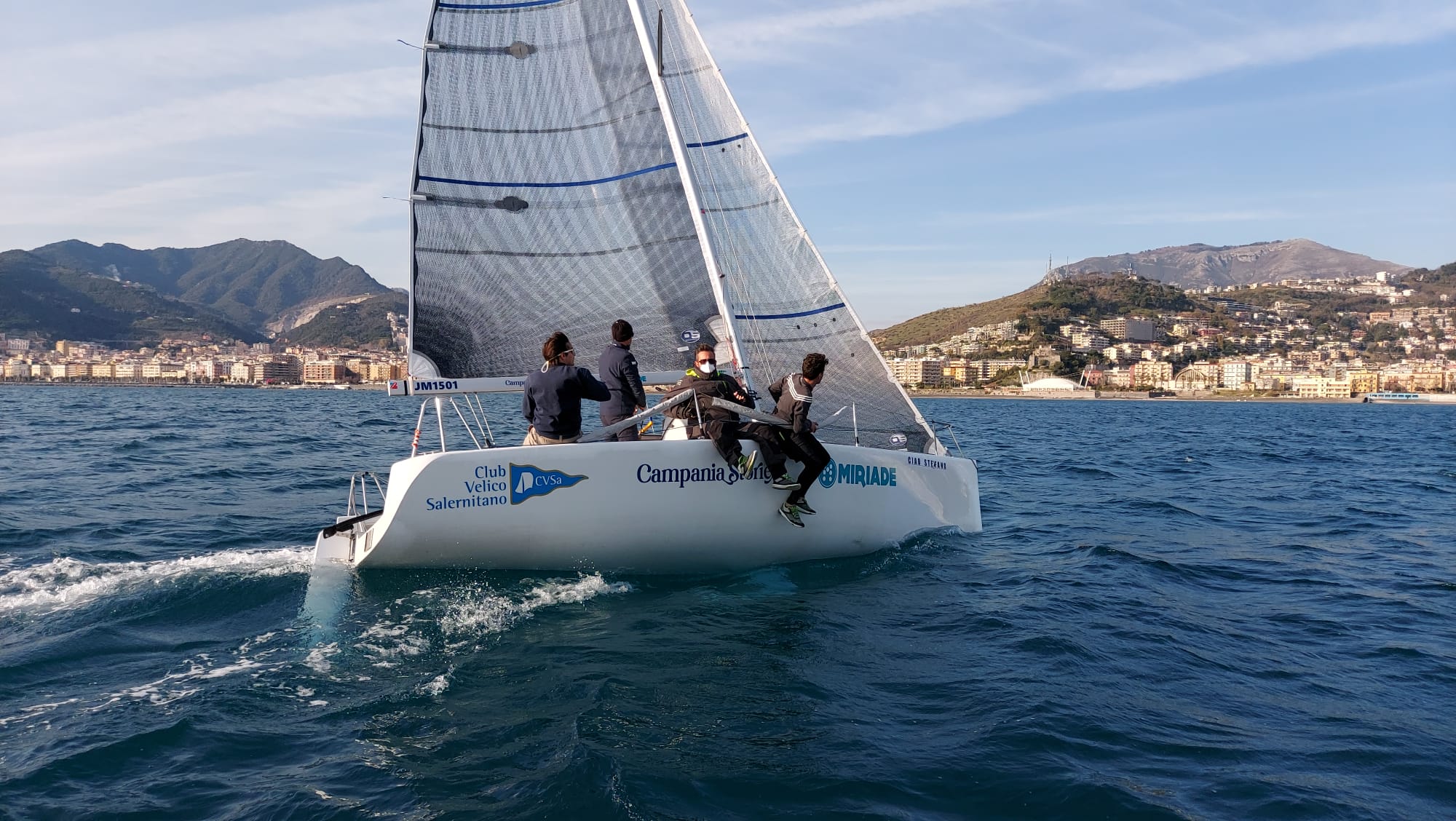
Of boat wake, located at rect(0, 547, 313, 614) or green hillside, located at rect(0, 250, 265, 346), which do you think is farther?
green hillside, located at rect(0, 250, 265, 346)

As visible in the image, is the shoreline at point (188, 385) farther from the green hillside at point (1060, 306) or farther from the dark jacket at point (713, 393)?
the dark jacket at point (713, 393)

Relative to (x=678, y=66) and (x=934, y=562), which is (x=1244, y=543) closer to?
(x=934, y=562)

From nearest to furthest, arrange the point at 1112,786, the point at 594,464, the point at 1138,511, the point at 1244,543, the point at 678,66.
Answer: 1. the point at 1112,786
2. the point at 594,464
3. the point at 678,66
4. the point at 1244,543
5. the point at 1138,511

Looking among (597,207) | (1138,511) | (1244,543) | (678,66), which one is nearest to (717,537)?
(597,207)

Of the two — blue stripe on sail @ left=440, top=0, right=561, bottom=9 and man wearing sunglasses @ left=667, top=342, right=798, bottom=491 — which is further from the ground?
blue stripe on sail @ left=440, top=0, right=561, bottom=9

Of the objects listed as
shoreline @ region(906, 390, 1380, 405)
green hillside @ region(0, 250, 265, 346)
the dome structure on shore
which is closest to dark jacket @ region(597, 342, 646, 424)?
shoreline @ region(906, 390, 1380, 405)

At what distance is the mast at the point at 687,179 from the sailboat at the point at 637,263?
0.02 meters

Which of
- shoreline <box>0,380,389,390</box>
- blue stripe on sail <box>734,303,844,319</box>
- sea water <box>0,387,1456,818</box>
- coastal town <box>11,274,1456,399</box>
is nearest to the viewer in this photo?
sea water <box>0,387,1456,818</box>

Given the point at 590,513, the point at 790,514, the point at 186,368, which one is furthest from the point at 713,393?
the point at 186,368

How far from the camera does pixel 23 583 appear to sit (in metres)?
6.55

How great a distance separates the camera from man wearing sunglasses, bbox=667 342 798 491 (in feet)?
22.0

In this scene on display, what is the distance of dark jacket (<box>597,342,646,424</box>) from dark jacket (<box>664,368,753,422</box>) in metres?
0.26

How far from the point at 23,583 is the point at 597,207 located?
5.00m

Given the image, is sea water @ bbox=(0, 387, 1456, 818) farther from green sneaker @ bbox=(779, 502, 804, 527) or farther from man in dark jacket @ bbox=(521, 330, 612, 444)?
man in dark jacket @ bbox=(521, 330, 612, 444)
